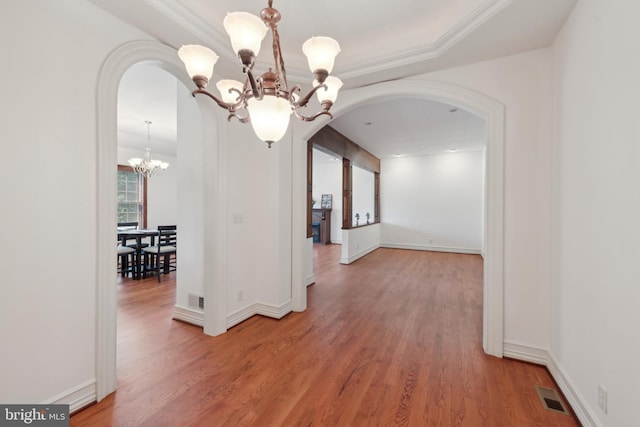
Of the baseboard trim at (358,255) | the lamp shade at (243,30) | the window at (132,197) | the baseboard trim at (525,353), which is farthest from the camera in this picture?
the window at (132,197)

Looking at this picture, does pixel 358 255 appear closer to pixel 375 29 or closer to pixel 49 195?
pixel 375 29

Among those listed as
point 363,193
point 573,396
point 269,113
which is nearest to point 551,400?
point 573,396

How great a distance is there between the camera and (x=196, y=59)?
4.41 ft

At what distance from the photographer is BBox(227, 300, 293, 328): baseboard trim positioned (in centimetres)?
294

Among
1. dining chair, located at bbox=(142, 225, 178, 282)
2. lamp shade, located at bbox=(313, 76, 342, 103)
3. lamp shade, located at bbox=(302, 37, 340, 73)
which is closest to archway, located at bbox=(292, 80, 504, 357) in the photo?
lamp shade, located at bbox=(313, 76, 342, 103)

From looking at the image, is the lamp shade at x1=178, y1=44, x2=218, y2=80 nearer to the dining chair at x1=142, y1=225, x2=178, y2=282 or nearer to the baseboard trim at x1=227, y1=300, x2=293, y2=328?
the baseboard trim at x1=227, y1=300, x2=293, y2=328

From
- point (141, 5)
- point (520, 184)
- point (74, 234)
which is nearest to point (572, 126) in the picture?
point (520, 184)

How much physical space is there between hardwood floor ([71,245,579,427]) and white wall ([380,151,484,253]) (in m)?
4.37

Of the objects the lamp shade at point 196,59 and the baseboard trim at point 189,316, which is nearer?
the lamp shade at point 196,59

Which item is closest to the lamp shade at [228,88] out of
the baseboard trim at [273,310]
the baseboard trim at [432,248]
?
the baseboard trim at [273,310]

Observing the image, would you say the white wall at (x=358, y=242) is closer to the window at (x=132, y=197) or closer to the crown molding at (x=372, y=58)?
the crown molding at (x=372, y=58)

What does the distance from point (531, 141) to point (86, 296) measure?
3597mm

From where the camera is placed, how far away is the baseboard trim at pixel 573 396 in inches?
59.5

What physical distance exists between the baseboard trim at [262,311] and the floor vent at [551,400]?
240cm
